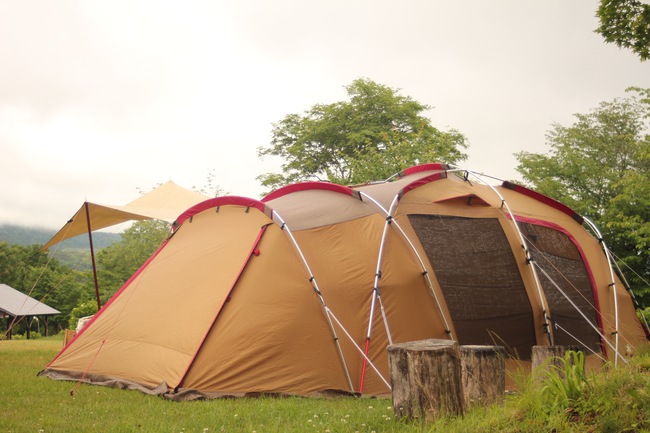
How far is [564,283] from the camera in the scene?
8625mm

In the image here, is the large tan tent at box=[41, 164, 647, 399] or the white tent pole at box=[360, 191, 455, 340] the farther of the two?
the white tent pole at box=[360, 191, 455, 340]

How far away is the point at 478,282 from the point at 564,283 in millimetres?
1547

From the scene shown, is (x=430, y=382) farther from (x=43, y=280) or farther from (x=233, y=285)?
(x=43, y=280)

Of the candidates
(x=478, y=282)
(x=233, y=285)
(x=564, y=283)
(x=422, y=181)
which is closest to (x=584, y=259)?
(x=564, y=283)

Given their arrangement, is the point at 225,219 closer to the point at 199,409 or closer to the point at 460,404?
the point at 199,409

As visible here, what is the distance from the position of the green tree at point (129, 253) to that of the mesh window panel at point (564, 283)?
3194cm

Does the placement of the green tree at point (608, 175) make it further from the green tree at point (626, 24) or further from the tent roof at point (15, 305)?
the tent roof at point (15, 305)

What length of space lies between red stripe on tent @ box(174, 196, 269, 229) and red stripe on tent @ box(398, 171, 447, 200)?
1847 millimetres

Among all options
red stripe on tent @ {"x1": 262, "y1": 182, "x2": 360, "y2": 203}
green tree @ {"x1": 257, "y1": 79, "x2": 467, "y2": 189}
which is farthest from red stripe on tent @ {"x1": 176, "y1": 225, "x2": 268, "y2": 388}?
green tree @ {"x1": 257, "y1": 79, "x2": 467, "y2": 189}

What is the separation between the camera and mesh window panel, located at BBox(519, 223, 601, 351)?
27.0 ft

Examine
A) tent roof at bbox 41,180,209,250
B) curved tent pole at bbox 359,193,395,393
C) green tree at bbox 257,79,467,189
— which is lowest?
curved tent pole at bbox 359,193,395,393

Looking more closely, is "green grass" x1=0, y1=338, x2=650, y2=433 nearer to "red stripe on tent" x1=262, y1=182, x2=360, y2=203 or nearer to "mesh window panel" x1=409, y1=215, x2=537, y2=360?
"mesh window panel" x1=409, y1=215, x2=537, y2=360

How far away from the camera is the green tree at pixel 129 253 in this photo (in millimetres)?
38781

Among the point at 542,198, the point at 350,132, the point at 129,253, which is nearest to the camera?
the point at 542,198
